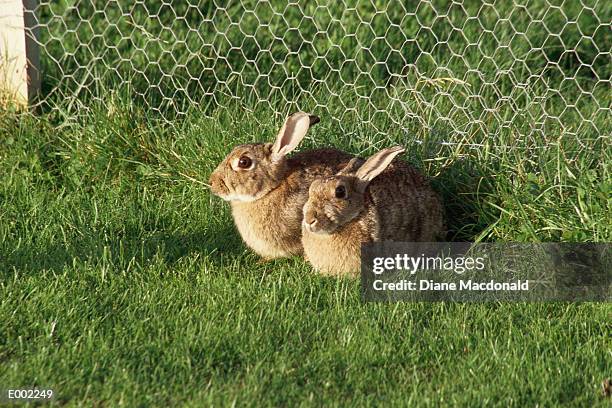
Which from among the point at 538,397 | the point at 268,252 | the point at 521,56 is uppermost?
the point at 521,56

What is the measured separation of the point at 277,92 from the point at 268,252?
127 cm

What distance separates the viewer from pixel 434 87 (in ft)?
17.9

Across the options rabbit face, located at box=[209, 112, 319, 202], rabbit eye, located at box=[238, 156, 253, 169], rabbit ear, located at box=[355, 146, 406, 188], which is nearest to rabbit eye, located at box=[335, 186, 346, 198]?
rabbit ear, located at box=[355, 146, 406, 188]

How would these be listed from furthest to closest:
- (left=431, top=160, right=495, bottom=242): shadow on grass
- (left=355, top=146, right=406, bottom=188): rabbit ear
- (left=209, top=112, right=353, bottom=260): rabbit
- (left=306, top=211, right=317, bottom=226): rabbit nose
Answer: (left=431, top=160, right=495, bottom=242): shadow on grass, (left=209, top=112, right=353, bottom=260): rabbit, (left=355, top=146, right=406, bottom=188): rabbit ear, (left=306, top=211, right=317, bottom=226): rabbit nose

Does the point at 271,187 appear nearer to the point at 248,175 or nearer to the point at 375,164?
the point at 248,175

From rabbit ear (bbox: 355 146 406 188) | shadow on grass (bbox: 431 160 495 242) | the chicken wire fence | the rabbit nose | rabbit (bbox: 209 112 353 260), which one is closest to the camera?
the rabbit nose

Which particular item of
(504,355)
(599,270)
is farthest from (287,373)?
(599,270)

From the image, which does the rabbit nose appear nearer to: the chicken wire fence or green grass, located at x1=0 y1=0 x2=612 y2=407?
green grass, located at x1=0 y1=0 x2=612 y2=407

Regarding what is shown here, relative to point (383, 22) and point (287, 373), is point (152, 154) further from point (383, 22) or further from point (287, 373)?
point (287, 373)

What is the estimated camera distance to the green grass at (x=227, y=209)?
3.64 meters

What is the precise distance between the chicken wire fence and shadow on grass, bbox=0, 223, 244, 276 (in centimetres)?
87

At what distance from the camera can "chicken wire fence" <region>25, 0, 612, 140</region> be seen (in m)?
5.34

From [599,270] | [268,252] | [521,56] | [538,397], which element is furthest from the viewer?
[521,56]

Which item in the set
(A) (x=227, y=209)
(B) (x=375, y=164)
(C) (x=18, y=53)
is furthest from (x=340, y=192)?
(C) (x=18, y=53)
